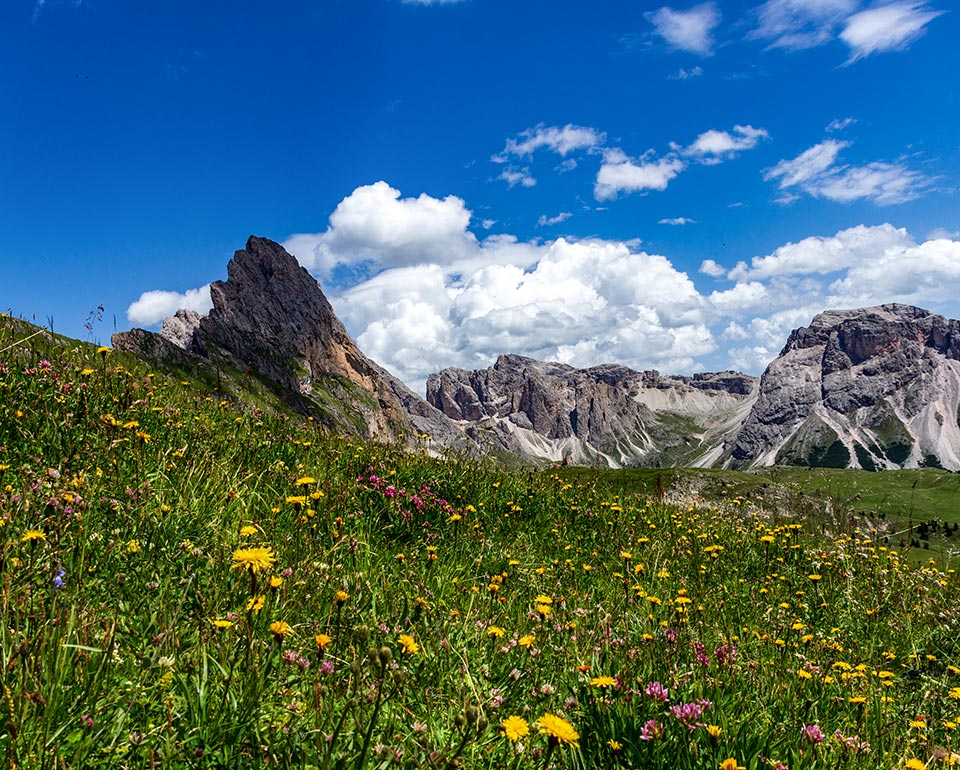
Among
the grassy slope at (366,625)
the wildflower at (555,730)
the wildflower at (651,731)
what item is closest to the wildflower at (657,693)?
the grassy slope at (366,625)

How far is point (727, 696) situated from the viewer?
392 cm

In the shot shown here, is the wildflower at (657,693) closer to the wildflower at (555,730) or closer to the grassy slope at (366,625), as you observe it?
the grassy slope at (366,625)

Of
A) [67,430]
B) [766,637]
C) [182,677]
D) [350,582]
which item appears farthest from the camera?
[67,430]

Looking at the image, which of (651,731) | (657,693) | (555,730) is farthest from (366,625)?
(657,693)

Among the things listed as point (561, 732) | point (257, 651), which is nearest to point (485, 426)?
point (257, 651)

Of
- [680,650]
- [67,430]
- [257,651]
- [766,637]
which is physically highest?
[67,430]

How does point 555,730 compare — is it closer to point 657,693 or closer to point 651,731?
point 651,731

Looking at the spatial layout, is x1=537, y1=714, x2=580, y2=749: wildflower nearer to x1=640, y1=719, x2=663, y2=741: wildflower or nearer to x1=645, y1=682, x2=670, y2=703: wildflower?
x1=640, y1=719, x2=663, y2=741: wildflower

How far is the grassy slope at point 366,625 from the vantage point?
279 cm

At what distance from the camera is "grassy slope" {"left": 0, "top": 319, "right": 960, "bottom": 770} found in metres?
2.79

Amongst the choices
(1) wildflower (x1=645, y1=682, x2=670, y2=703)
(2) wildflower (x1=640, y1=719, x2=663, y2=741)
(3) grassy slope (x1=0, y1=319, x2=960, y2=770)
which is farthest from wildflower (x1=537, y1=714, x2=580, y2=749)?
(1) wildflower (x1=645, y1=682, x2=670, y2=703)

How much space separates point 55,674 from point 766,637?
594cm

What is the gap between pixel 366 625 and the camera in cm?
324

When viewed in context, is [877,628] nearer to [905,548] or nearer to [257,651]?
[905,548]
